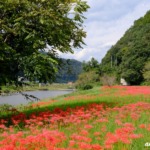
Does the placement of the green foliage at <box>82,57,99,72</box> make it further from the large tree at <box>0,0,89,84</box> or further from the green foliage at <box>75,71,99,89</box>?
the large tree at <box>0,0,89,84</box>

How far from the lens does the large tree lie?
12.4 meters

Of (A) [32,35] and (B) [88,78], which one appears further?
(B) [88,78]

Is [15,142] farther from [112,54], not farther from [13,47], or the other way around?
[112,54]

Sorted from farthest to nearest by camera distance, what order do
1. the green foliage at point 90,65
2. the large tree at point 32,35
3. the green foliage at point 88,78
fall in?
the green foliage at point 90,65 < the green foliage at point 88,78 < the large tree at point 32,35

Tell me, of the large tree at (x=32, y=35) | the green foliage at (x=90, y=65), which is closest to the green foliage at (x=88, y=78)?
the green foliage at (x=90, y=65)

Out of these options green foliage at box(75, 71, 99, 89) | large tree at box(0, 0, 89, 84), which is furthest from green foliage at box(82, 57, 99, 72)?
large tree at box(0, 0, 89, 84)

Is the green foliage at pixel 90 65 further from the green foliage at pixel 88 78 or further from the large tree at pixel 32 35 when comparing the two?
the large tree at pixel 32 35

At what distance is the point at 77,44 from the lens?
15953 mm

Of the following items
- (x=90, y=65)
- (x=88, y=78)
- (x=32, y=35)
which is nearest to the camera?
(x=32, y=35)

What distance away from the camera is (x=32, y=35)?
1263 cm

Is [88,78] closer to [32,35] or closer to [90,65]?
[90,65]

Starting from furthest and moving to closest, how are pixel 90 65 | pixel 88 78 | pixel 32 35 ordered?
pixel 90 65 → pixel 88 78 → pixel 32 35

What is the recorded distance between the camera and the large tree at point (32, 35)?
12.4 metres

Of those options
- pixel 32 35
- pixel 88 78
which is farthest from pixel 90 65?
pixel 32 35
